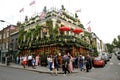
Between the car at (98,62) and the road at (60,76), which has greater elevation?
the car at (98,62)

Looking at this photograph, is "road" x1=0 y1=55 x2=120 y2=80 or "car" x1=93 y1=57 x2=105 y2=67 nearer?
"road" x1=0 y1=55 x2=120 y2=80

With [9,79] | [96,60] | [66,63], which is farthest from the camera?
[96,60]

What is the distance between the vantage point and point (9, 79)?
14.6m

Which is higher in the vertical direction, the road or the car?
the car

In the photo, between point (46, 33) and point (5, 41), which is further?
point (5, 41)

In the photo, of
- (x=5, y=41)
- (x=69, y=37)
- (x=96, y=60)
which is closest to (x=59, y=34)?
(x=69, y=37)

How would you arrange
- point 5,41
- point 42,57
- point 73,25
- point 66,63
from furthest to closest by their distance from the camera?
point 5,41 → point 73,25 → point 42,57 → point 66,63

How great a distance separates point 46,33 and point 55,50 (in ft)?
12.2

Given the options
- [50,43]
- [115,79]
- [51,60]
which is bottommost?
[115,79]

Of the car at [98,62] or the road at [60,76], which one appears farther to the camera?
the car at [98,62]

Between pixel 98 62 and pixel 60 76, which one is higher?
pixel 98 62

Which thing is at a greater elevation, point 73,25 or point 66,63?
point 73,25

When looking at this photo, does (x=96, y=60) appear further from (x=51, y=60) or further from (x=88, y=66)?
(x=51, y=60)

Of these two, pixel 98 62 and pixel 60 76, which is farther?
pixel 98 62
